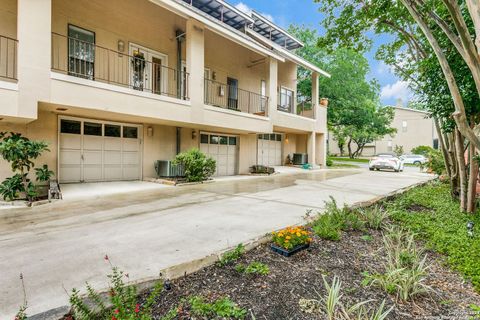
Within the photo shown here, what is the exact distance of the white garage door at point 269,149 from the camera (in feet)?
54.2

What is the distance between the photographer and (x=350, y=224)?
462cm

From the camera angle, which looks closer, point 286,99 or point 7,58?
point 7,58

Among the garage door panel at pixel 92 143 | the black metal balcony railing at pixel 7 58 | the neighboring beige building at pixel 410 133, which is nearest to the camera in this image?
the black metal balcony railing at pixel 7 58

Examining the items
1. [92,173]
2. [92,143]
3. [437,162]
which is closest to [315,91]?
[437,162]

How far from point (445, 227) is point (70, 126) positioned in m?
11.1

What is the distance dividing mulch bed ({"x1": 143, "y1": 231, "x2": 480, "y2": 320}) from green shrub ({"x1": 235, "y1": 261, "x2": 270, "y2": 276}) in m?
0.05

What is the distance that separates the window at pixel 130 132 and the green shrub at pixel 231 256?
867cm

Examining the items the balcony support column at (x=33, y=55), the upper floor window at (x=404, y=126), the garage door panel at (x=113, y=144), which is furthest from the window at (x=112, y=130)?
the upper floor window at (x=404, y=126)

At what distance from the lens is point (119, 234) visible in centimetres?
419

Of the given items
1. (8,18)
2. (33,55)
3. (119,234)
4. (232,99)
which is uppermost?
(8,18)

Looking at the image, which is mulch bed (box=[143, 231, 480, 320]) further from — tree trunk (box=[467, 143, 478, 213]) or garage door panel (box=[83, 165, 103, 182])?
garage door panel (box=[83, 165, 103, 182])

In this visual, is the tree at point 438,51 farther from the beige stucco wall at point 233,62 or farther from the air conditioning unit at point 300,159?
the air conditioning unit at point 300,159

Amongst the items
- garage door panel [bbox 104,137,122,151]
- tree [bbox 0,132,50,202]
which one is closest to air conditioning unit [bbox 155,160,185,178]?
garage door panel [bbox 104,137,122,151]

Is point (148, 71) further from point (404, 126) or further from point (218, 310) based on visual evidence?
point (404, 126)
